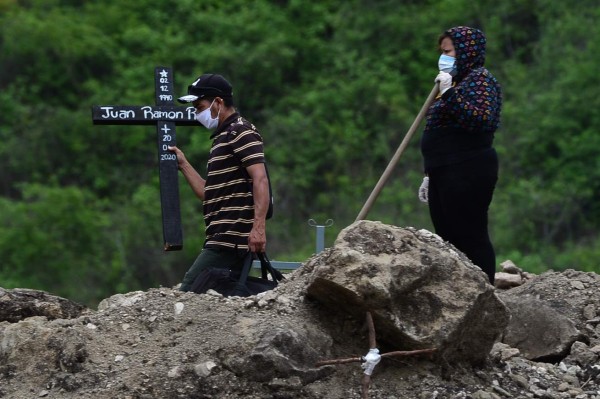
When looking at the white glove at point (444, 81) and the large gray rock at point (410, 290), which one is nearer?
the large gray rock at point (410, 290)

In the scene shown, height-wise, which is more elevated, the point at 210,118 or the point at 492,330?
the point at 210,118

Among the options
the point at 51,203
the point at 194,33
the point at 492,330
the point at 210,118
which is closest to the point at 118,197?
the point at 51,203

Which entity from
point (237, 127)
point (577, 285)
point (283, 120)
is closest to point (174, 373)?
point (237, 127)

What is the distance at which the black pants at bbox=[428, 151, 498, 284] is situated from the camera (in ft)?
23.6

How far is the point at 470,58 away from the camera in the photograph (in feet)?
23.7

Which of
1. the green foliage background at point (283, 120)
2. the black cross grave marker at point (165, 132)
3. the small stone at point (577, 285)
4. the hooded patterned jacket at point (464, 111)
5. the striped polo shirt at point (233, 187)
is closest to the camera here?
the striped polo shirt at point (233, 187)

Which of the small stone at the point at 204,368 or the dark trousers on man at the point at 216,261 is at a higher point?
the dark trousers on man at the point at 216,261

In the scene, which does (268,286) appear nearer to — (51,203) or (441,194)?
(441,194)

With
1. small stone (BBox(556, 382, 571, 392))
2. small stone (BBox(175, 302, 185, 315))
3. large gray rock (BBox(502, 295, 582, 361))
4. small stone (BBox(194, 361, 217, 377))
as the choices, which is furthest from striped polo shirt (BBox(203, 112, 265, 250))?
small stone (BBox(556, 382, 571, 392))

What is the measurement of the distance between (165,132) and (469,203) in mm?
1819

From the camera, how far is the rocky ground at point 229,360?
19.4 ft

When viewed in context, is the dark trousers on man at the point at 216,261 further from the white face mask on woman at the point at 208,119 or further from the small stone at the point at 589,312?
the small stone at the point at 589,312

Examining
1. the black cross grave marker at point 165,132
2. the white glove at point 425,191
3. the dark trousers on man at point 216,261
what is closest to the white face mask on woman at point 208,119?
the dark trousers on man at point 216,261

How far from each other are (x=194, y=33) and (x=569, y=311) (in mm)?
11526
